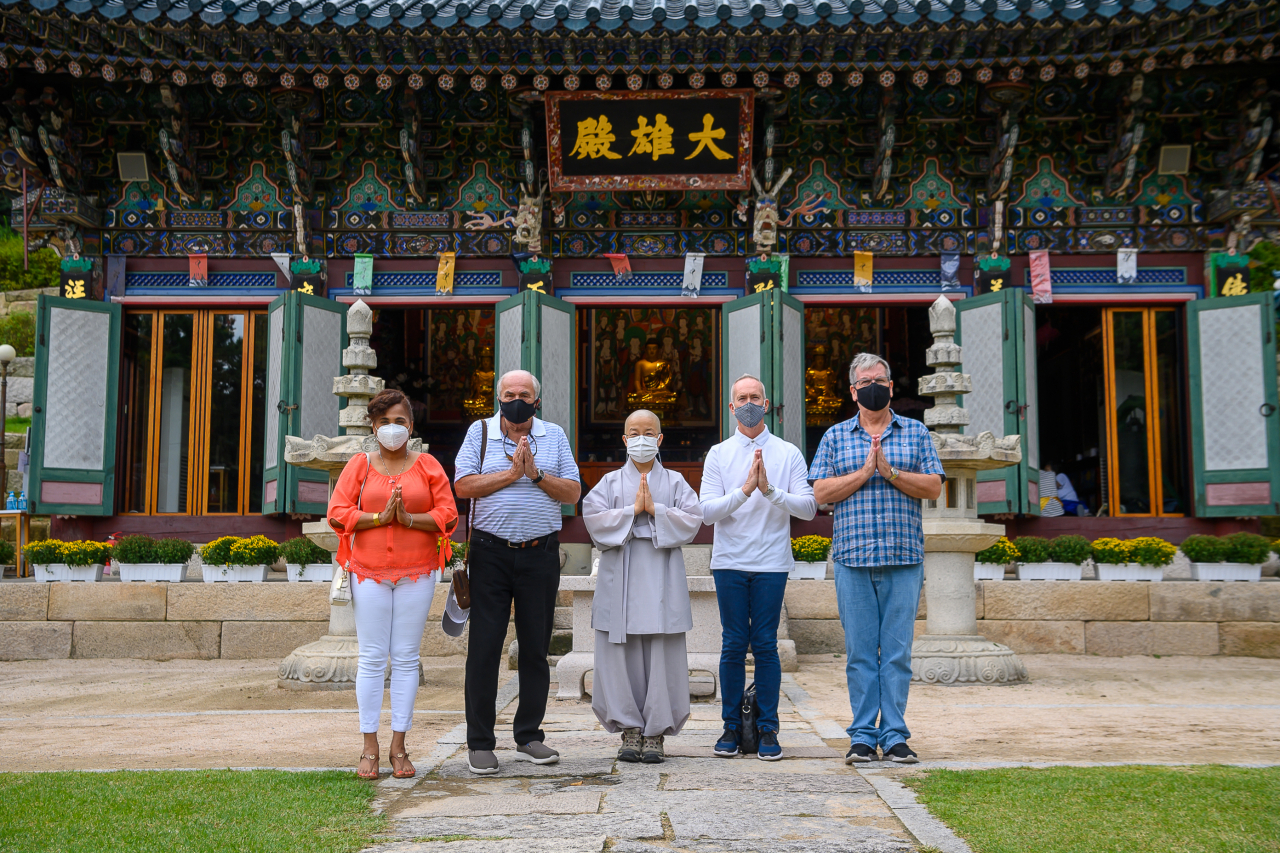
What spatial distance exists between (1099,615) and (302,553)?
21.2ft

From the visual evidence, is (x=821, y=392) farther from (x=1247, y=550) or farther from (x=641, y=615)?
(x=641, y=615)

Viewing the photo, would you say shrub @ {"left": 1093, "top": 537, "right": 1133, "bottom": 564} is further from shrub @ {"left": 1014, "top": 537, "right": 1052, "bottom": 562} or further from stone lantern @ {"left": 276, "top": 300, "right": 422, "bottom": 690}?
stone lantern @ {"left": 276, "top": 300, "right": 422, "bottom": 690}

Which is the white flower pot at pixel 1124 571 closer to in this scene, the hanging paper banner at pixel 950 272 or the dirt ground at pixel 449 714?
the dirt ground at pixel 449 714

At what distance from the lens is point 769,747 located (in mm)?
4371

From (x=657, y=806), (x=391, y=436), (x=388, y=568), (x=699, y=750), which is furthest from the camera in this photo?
(x=699, y=750)

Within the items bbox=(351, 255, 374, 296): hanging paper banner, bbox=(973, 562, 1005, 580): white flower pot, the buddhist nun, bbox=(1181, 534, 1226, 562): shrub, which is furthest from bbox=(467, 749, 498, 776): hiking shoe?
bbox=(351, 255, 374, 296): hanging paper banner

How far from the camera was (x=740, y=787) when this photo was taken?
3.78 m

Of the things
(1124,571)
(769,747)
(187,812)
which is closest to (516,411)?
(769,747)

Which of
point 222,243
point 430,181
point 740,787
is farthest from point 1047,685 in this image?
point 222,243

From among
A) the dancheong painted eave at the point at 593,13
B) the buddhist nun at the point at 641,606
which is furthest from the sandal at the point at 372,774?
the dancheong painted eave at the point at 593,13

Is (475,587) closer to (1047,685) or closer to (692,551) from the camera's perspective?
(1047,685)

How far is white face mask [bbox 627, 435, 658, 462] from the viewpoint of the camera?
4500 millimetres

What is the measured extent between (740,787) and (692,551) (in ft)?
18.5

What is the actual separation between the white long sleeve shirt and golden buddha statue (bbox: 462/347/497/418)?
10.4 m
